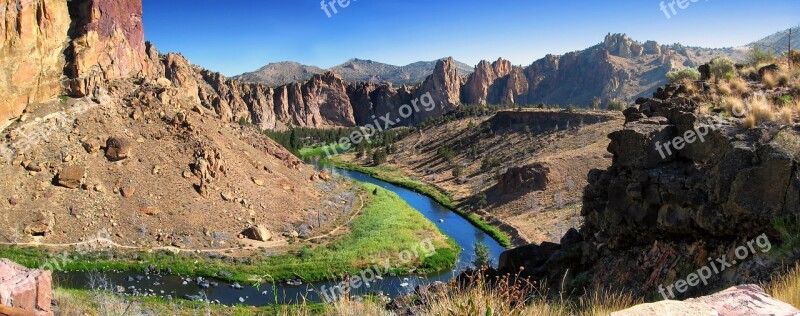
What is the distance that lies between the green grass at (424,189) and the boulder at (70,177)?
31.7 m

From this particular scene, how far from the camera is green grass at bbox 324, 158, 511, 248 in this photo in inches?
1729

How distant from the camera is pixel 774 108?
10.9m

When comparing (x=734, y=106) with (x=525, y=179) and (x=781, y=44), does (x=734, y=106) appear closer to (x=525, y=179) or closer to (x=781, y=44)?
(x=525, y=179)

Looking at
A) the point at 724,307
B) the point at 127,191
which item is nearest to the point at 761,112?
the point at 724,307

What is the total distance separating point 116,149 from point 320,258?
17.1m

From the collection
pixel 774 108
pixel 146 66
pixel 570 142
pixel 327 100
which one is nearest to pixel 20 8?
pixel 146 66

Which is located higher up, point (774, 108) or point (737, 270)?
point (774, 108)

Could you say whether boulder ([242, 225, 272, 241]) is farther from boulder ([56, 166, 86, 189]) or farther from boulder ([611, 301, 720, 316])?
boulder ([611, 301, 720, 316])

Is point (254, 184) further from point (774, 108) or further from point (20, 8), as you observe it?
point (774, 108)

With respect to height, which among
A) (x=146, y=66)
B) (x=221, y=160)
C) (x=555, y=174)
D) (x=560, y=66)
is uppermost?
(x=560, y=66)

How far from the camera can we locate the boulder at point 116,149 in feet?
117

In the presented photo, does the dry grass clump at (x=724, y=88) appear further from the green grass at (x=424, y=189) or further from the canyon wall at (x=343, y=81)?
the canyon wall at (x=343, y=81)

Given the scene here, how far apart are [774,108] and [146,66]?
177 ft

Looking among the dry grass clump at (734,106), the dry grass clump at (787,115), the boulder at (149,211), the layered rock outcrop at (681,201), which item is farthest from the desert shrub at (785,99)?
the boulder at (149,211)
